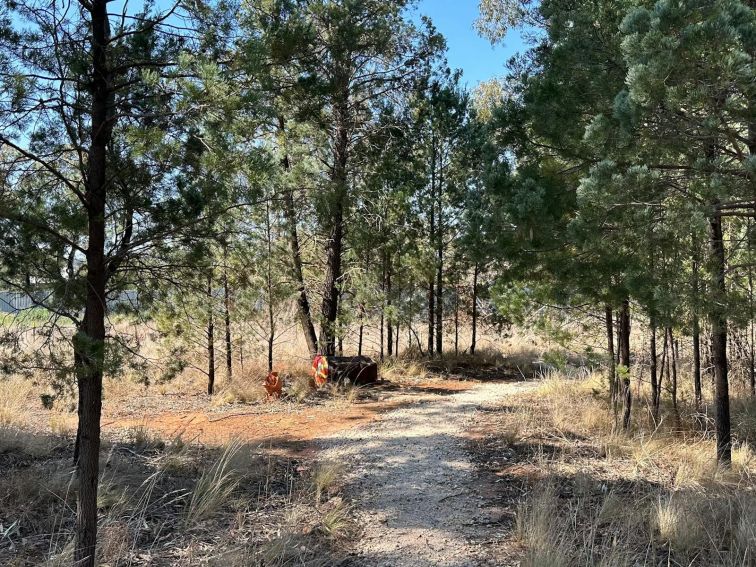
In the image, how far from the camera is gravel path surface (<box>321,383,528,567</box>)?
4.15 m

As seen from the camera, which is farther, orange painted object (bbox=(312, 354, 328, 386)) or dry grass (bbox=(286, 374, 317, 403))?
orange painted object (bbox=(312, 354, 328, 386))

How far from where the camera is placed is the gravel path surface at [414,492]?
163 inches

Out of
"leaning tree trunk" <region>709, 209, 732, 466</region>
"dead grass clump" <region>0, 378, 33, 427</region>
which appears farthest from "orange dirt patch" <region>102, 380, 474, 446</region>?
"leaning tree trunk" <region>709, 209, 732, 466</region>

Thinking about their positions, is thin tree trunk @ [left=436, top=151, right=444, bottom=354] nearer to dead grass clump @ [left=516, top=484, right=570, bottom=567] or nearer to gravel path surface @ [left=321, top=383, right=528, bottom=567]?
gravel path surface @ [left=321, top=383, right=528, bottom=567]

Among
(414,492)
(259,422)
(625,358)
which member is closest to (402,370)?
(259,422)

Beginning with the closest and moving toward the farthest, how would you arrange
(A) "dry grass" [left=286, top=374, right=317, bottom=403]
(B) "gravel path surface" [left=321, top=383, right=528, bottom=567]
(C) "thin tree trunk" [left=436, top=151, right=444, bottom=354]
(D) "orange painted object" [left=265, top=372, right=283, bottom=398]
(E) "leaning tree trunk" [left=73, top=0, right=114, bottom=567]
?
1. (E) "leaning tree trunk" [left=73, top=0, right=114, bottom=567]
2. (B) "gravel path surface" [left=321, top=383, right=528, bottom=567]
3. (A) "dry grass" [left=286, top=374, right=317, bottom=403]
4. (D) "orange painted object" [left=265, top=372, right=283, bottom=398]
5. (C) "thin tree trunk" [left=436, top=151, right=444, bottom=354]

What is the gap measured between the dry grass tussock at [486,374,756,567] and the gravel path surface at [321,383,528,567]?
0.45 m

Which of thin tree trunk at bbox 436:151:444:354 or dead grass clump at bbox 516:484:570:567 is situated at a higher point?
thin tree trunk at bbox 436:151:444:354

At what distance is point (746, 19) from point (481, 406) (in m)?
7.24

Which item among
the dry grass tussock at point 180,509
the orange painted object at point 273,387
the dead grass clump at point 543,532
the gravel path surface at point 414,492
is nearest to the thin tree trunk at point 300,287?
the orange painted object at point 273,387

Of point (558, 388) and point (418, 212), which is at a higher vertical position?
point (418, 212)

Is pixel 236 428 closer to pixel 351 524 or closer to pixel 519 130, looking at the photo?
pixel 351 524

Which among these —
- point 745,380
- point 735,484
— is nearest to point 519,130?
point 735,484

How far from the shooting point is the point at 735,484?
17.7ft
